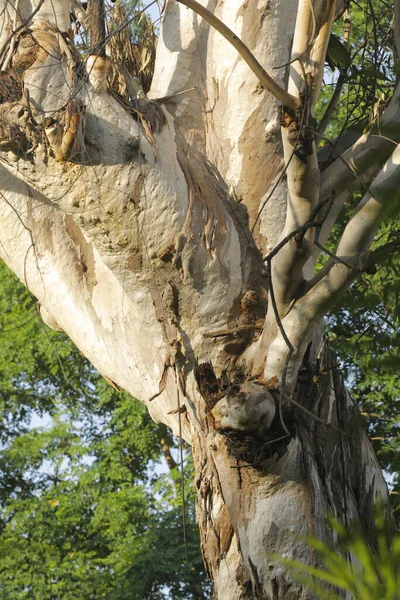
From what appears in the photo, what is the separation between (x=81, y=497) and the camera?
10148 millimetres

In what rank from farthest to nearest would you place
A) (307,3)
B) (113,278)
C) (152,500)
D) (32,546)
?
(152,500) < (32,546) < (113,278) < (307,3)

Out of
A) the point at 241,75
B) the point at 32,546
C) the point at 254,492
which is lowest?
the point at 254,492

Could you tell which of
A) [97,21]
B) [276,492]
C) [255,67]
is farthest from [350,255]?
[97,21]

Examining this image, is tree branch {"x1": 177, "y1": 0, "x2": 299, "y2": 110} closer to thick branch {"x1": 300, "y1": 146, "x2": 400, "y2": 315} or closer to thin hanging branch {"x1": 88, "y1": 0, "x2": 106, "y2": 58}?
thick branch {"x1": 300, "y1": 146, "x2": 400, "y2": 315}

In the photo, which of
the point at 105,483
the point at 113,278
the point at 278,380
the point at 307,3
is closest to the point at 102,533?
the point at 105,483

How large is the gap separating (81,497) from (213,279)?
7.73m

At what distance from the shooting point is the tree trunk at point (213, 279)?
2.75 meters

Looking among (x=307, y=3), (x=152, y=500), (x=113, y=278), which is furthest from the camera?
(x=152, y=500)

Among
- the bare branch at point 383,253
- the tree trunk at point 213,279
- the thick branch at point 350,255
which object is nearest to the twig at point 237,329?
the tree trunk at point 213,279

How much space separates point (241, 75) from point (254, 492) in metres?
1.80

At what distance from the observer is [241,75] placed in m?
3.50

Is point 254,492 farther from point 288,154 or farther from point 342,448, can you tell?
point 288,154

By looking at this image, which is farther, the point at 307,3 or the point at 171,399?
the point at 171,399

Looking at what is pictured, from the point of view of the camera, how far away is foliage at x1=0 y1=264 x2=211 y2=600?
30.4 feet
